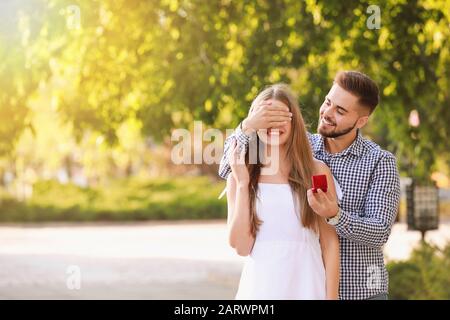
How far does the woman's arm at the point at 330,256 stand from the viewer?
3.36 metres

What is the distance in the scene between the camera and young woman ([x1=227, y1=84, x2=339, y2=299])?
129 inches

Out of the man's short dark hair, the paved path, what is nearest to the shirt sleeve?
the man's short dark hair

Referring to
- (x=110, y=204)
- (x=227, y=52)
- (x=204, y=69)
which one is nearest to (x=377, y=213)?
(x=204, y=69)

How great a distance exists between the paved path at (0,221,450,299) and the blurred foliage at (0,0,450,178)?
100 inches

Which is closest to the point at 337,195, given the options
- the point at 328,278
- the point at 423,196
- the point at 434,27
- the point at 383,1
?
the point at 328,278

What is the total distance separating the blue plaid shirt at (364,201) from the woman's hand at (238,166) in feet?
0.52

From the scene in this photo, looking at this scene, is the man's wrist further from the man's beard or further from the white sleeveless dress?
the man's beard

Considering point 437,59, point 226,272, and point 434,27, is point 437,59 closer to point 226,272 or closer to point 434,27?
point 434,27

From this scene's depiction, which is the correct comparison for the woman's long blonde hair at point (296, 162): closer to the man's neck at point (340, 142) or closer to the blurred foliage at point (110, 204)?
the man's neck at point (340, 142)

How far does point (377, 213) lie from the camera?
354 centimetres

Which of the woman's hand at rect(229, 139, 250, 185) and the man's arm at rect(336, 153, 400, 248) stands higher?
the woman's hand at rect(229, 139, 250, 185)

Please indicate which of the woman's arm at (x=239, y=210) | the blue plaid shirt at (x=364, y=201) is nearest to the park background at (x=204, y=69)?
the blue plaid shirt at (x=364, y=201)

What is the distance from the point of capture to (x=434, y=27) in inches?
412
